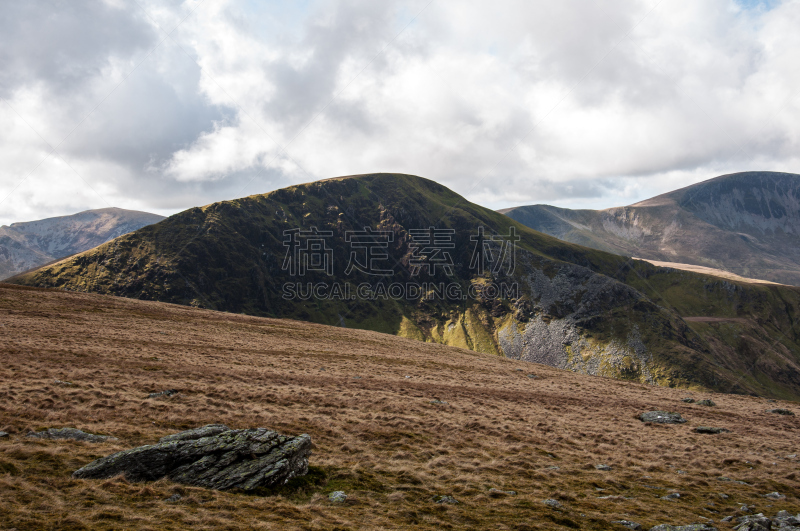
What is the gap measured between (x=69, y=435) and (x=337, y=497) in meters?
13.3

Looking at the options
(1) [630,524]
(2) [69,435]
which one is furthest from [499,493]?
(2) [69,435]

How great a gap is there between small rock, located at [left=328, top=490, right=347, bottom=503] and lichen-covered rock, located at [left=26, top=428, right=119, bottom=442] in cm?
1113

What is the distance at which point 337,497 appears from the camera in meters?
15.0

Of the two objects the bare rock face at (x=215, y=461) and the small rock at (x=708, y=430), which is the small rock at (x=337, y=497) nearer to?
the bare rock face at (x=215, y=461)

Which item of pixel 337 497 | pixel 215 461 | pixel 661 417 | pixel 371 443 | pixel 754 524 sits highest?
pixel 215 461

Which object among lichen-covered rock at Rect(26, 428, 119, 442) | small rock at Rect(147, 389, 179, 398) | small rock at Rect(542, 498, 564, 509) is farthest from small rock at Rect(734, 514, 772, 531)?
small rock at Rect(147, 389, 179, 398)

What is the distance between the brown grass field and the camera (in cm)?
1304

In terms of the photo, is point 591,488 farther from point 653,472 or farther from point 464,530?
point 464,530

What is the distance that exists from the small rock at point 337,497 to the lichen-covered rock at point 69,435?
1113cm

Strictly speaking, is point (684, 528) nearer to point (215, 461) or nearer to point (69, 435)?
point (215, 461)

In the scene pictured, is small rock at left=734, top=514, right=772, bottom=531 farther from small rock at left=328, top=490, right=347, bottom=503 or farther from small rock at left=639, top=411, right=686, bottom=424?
small rock at left=639, top=411, right=686, bottom=424

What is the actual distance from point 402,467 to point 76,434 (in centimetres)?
1567

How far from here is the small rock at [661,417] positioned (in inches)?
1337

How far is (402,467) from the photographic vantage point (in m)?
19.1
